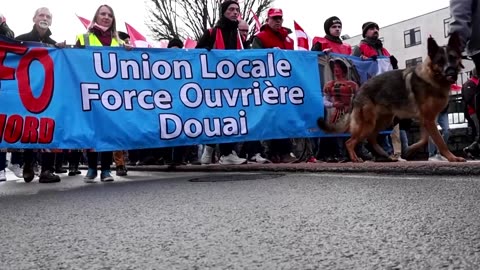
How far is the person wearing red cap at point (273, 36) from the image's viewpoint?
25.4 ft

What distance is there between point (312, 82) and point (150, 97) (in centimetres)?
249

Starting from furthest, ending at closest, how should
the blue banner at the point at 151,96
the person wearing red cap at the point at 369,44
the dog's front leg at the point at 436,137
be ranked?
the person wearing red cap at the point at 369,44 < the dog's front leg at the point at 436,137 < the blue banner at the point at 151,96

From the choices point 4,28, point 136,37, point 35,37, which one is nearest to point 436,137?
point 35,37

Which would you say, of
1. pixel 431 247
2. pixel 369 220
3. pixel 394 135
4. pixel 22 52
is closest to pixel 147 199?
pixel 369 220

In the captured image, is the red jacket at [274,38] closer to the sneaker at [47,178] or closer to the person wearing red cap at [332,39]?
the person wearing red cap at [332,39]

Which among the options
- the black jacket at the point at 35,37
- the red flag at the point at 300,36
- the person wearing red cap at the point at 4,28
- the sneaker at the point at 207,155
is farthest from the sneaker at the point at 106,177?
the red flag at the point at 300,36

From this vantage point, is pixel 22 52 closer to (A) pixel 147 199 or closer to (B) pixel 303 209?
(A) pixel 147 199

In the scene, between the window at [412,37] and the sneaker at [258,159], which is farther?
the window at [412,37]

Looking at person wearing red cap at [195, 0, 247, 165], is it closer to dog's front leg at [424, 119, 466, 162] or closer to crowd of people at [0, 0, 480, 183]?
crowd of people at [0, 0, 480, 183]

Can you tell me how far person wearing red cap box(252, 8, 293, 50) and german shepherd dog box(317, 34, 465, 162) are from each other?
4.75ft

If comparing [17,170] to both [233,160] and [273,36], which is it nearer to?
[233,160]

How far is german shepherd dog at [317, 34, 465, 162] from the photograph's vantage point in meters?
5.71

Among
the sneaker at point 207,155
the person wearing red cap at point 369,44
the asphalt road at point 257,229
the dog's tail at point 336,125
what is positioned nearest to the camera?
the asphalt road at point 257,229

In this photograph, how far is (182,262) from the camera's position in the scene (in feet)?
5.78
